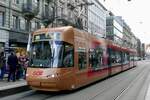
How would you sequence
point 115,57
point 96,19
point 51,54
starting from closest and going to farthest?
point 51,54 → point 115,57 → point 96,19

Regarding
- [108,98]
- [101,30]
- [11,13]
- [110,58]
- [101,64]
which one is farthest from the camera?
[101,30]

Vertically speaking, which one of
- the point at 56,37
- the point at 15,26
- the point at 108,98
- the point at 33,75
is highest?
the point at 15,26

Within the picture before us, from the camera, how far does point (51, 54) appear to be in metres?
15.2

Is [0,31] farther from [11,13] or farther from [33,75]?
Answer: [33,75]

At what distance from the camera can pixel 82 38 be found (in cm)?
1809

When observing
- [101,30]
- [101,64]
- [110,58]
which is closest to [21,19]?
[110,58]

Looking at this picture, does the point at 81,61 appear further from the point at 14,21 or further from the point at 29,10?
the point at 29,10

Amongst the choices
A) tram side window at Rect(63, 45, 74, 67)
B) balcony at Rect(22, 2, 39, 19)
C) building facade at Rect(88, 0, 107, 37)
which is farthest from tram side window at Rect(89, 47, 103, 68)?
building facade at Rect(88, 0, 107, 37)

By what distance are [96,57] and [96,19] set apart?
5622cm

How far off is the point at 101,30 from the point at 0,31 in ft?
169

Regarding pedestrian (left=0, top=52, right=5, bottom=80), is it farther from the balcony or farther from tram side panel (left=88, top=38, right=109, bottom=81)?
the balcony

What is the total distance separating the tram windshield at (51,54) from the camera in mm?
15109

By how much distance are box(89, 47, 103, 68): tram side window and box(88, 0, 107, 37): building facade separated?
135 feet

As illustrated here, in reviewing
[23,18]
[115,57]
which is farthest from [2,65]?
[23,18]
